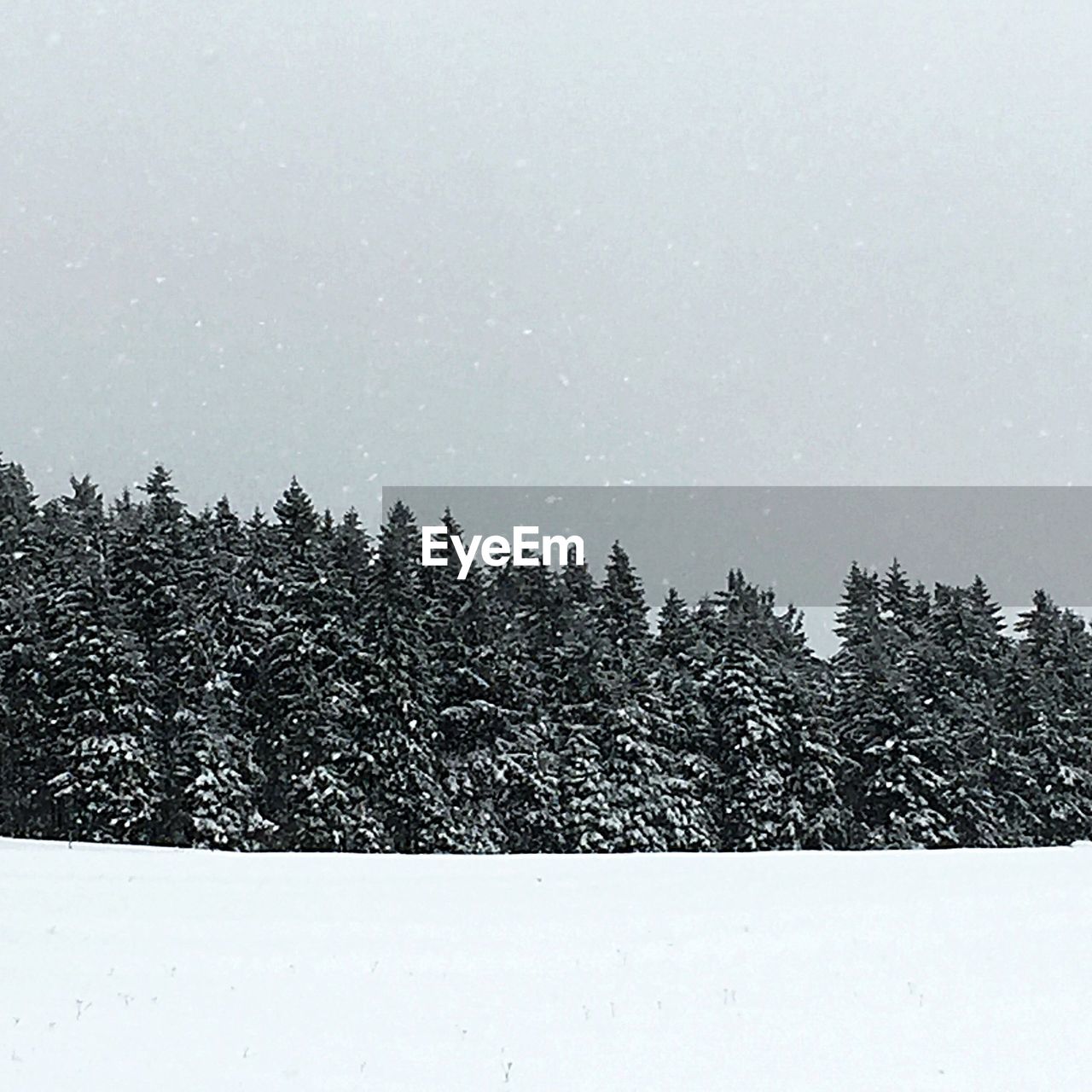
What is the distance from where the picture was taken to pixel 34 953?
14.9 meters

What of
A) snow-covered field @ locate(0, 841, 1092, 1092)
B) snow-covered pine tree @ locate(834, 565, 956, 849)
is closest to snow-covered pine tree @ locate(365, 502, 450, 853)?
snow-covered pine tree @ locate(834, 565, 956, 849)

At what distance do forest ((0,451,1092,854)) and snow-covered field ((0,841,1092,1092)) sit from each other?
812 inches

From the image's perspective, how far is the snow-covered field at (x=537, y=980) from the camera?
1129 centimetres

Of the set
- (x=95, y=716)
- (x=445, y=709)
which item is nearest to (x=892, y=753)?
(x=445, y=709)

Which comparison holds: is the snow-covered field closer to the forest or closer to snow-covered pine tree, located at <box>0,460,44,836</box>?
the forest

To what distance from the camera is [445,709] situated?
158 ft

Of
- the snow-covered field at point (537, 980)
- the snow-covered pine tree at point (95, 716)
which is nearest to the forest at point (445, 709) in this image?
the snow-covered pine tree at point (95, 716)

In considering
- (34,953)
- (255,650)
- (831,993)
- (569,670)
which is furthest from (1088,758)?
(34,953)

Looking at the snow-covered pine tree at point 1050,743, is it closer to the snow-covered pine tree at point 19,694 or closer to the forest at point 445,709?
Result: the forest at point 445,709

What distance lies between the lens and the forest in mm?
42375

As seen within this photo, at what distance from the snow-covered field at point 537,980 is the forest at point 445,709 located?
2063cm

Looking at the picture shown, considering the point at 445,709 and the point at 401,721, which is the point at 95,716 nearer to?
the point at 401,721

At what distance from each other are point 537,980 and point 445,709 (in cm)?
3387

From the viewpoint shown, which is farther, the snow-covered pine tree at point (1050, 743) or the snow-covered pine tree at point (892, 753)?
the snow-covered pine tree at point (1050, 743)
